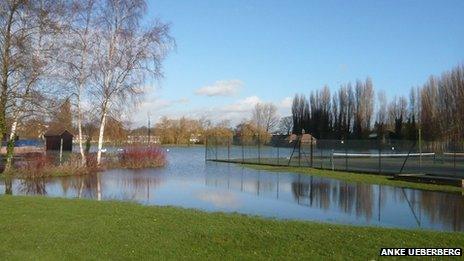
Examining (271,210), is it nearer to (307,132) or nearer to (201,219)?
(201,219)

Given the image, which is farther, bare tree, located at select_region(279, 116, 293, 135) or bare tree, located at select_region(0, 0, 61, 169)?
bare tree, located at select_region(279, 116, 293, 135)

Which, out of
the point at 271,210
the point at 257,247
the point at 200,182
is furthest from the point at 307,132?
the point at 257,247

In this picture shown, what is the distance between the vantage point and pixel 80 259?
8.21 metres

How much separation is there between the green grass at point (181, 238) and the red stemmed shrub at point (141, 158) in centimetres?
2891

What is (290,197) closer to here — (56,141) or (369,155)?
(369,155)

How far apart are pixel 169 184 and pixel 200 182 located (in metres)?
2.22

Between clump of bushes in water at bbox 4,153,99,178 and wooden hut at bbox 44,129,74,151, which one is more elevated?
wooden hut at bbox 44,129,74,151

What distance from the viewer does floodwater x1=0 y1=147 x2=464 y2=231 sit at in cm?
1509

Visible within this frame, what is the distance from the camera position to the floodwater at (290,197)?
49.5 feet

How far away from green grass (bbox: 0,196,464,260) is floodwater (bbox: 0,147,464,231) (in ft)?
11.9

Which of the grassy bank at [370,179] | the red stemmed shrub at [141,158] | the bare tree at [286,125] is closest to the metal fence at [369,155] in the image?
the grassy bank at [370,179]

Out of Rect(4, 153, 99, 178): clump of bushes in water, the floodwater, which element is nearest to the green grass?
the floodwater

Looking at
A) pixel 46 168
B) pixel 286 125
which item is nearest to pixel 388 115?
pixel 286 125

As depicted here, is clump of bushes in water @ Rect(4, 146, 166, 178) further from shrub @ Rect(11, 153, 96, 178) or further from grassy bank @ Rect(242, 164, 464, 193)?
grassy bank @ Rect(242, 164, 464, 193)
